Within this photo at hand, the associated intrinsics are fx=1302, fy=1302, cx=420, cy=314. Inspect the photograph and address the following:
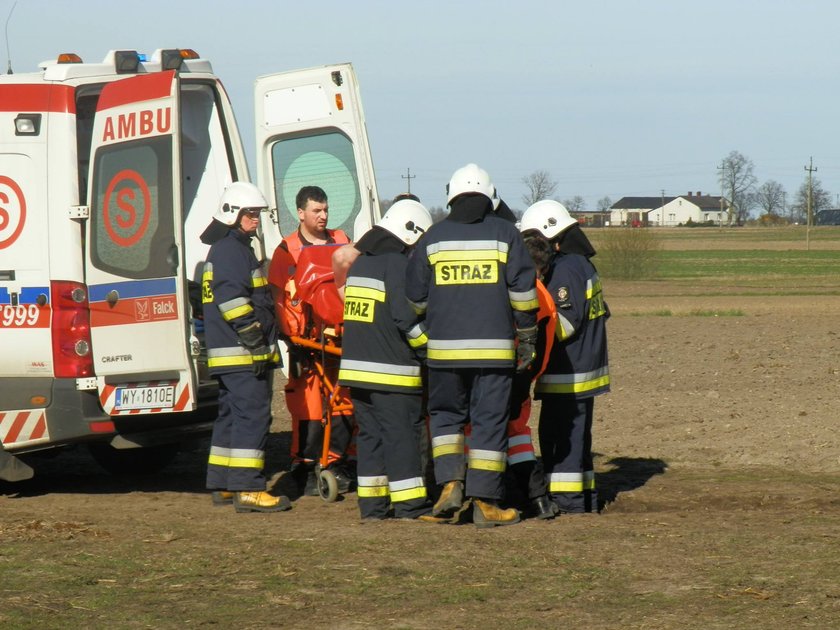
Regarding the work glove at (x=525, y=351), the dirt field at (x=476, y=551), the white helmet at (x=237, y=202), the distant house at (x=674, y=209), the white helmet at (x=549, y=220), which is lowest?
the dirt field at (x=476, y=551)

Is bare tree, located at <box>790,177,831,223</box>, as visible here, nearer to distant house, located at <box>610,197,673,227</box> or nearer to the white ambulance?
distant house, located at <box>610,197,673,227</box>

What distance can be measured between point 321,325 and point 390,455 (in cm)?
112

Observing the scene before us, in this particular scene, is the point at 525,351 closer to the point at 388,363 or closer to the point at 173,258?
the point at 388,363

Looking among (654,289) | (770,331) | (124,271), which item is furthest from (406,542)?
(654,289)

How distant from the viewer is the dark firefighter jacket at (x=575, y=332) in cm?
725

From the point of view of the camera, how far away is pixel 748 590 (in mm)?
5469

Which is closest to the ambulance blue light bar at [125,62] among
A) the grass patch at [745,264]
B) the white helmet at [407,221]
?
the white helmet at [407,221]

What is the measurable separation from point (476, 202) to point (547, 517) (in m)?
1.83

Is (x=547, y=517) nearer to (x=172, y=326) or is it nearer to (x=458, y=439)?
(x=458, y=439)

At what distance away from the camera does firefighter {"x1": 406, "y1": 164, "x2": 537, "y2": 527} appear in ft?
22.5

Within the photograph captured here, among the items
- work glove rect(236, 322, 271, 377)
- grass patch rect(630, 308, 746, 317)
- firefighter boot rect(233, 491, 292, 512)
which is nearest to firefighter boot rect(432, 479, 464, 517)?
firefighter boot rect(233, 491, 292, 512)

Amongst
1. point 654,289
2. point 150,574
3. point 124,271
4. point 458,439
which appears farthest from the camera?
point 654,289

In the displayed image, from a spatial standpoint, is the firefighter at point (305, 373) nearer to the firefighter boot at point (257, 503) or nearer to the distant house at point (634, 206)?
the firefighter boot at point (257, 503)

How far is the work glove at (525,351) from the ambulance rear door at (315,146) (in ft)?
7.90
